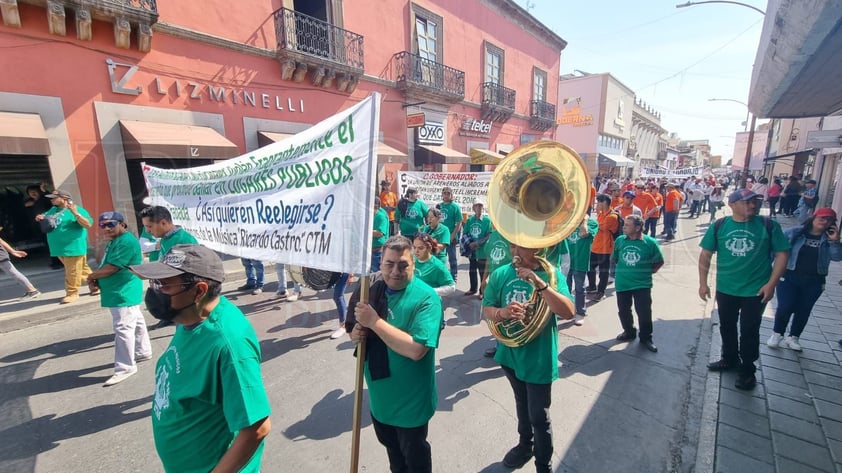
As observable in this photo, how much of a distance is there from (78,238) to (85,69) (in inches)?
148

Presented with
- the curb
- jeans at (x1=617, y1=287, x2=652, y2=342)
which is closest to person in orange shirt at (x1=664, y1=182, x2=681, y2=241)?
the curb

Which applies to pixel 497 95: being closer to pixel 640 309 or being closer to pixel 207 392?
pixel 640 309

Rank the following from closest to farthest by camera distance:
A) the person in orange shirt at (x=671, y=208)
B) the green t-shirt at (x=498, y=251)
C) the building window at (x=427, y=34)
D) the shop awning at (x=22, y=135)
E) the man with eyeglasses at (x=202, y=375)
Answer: the man with eyeglasses at (x=202, y=375)
the green t-shirt at (x=498, y=251)
the shop awning at (x=22, y=135)
the person in orange shirt at (x=671, y=208)
the building window at (x=427, y=34)

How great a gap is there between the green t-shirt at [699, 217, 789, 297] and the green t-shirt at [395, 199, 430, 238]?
4.81 m

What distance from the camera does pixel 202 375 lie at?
1.48 meters

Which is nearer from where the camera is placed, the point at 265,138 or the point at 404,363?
the point at 404,363

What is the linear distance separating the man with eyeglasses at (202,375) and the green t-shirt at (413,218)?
5.75 metres

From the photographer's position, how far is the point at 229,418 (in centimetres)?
144

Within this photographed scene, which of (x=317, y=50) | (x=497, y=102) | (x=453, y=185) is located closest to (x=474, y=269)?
(x=453, y=185)

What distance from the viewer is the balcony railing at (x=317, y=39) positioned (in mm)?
10117

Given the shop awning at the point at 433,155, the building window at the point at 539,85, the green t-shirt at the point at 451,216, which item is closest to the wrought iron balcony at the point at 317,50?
the shop awning at the point at 433,155

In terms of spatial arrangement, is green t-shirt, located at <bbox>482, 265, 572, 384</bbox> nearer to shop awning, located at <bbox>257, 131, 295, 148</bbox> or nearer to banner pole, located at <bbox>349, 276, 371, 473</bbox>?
banner pole, located at <bbox>349, 276, 371, 473</bbox>

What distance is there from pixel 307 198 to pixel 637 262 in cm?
410

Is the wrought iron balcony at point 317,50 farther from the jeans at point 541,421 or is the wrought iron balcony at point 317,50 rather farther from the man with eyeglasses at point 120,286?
the jeans at point 541,421
